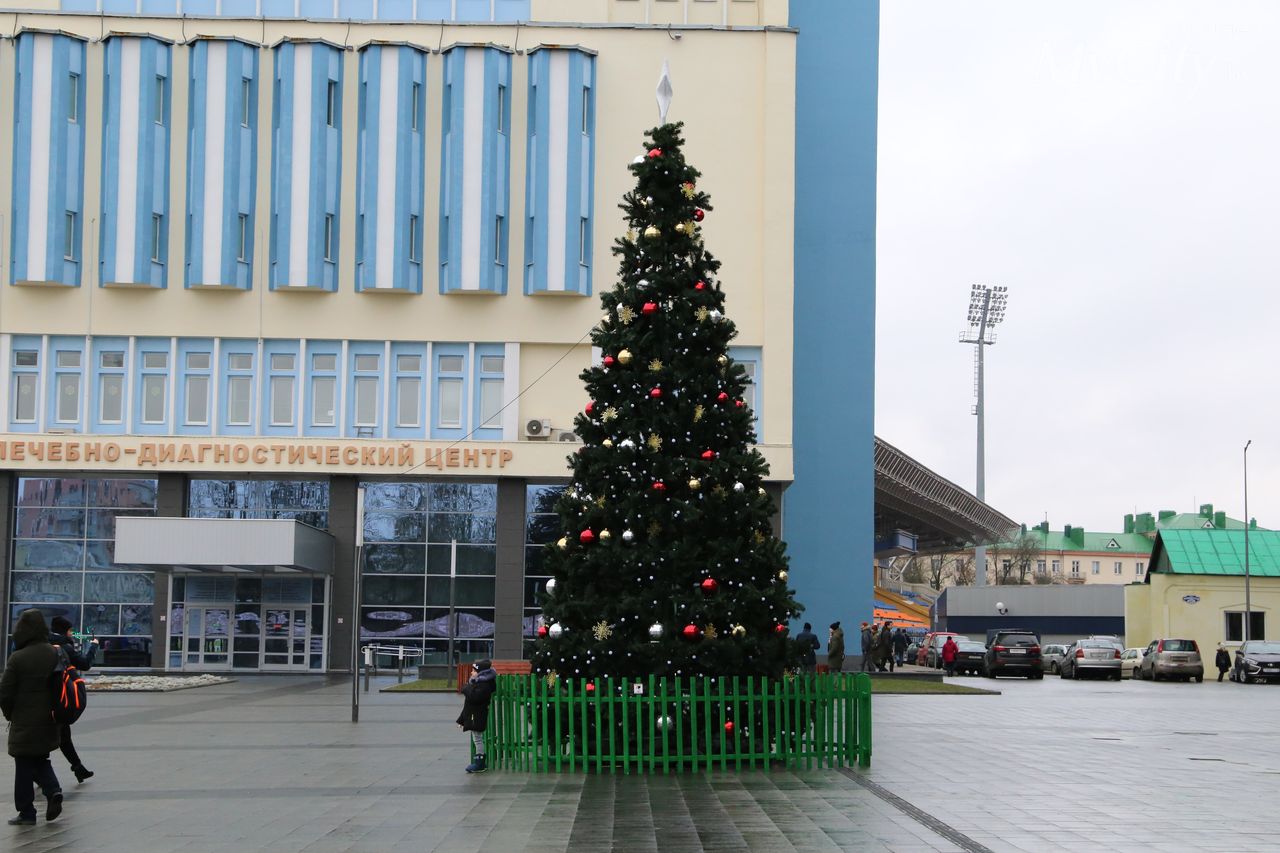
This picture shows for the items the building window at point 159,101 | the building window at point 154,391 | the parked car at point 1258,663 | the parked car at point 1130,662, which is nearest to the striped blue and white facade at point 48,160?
the building window at point 159,101

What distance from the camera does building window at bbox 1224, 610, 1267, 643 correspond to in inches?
2376

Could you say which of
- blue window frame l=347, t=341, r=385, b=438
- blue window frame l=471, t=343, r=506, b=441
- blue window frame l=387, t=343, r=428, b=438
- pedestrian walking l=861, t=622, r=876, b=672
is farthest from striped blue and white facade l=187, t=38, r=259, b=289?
pedestrian walking l=861, t=622, r=876, b=672

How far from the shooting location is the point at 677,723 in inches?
610

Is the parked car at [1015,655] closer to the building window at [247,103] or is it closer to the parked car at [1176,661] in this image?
the parked car at [1176,661]

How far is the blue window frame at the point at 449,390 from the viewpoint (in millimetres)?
43281

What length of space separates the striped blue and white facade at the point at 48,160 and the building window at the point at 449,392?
34.0 feet

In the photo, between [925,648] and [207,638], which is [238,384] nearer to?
[207,638]

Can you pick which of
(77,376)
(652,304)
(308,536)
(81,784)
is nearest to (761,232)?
(308,536)

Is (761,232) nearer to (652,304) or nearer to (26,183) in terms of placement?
(26,183)

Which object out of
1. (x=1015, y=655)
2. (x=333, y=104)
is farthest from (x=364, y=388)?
(x=1015, y=655)

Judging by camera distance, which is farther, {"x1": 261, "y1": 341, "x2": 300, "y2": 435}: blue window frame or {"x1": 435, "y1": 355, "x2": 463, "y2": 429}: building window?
{"x1": 435, "y1": 355, "x2": 463, "y2": 429}: building window

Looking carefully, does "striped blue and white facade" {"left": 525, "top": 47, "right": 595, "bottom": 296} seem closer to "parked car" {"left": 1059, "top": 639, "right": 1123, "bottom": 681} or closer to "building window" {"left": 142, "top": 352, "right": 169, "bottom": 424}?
"building window" {"left": 142, "top": 352, "right": 169, "bottom": 424}

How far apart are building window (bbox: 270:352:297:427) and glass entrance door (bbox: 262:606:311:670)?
17.9ft

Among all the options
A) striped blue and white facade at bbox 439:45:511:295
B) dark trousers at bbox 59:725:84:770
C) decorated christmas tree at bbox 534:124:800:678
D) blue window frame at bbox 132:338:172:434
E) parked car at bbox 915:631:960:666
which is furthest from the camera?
parked car at bbox 915:631:960:666
